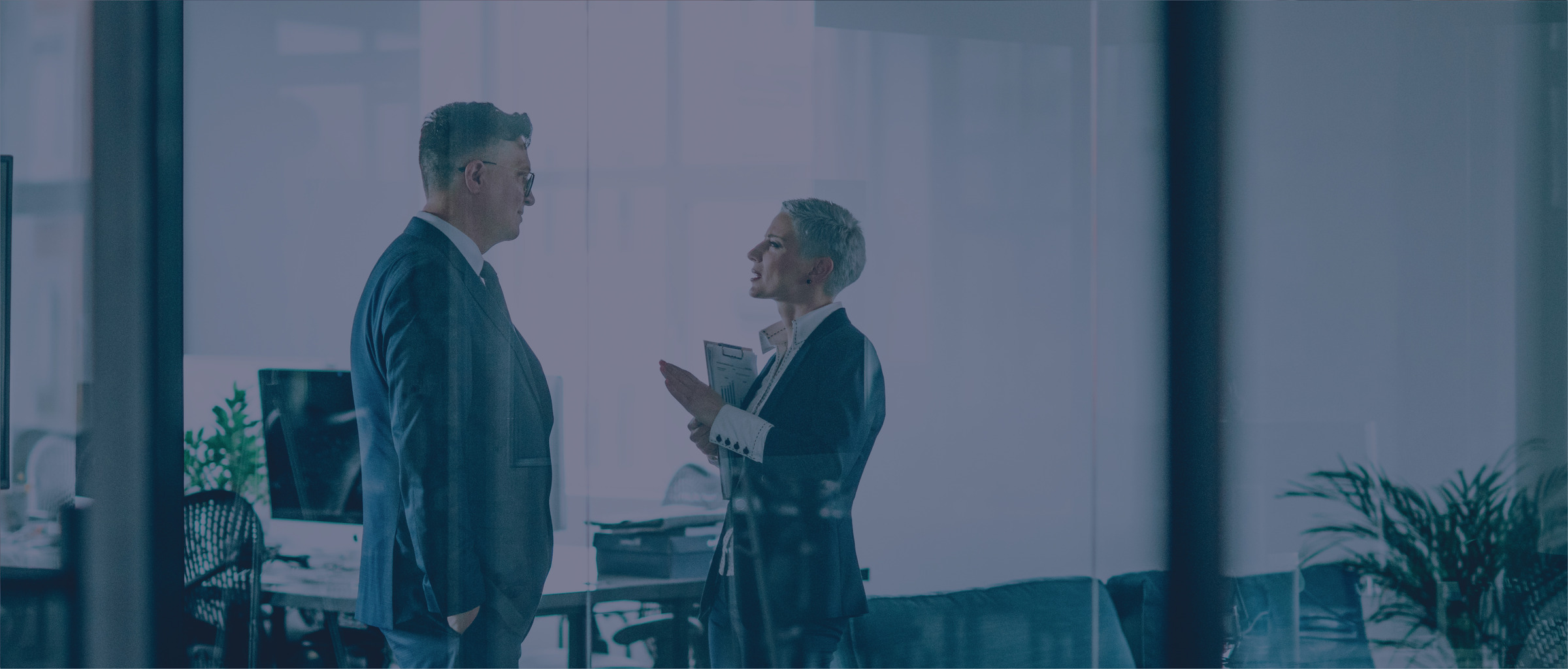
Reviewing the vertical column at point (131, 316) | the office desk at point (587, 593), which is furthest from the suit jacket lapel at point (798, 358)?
the vertical column at point (131, 316)

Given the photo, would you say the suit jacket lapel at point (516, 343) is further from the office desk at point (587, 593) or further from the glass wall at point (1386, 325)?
the glass wall at point (1386, 325)

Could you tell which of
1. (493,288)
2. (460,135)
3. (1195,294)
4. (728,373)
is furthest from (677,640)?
(1195,294)

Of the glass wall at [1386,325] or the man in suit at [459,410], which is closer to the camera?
the man in suit at [459,410]

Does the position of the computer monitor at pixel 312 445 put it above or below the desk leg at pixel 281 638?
above

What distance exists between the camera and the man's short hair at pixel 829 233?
227 cm

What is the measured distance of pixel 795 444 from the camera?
2.27m

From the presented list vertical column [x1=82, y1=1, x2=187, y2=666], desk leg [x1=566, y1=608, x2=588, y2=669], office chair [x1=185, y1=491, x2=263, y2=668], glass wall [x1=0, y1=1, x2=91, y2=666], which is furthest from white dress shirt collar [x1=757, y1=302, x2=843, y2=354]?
glass wall [x1=0, y1=1, x2=91, y2=666]

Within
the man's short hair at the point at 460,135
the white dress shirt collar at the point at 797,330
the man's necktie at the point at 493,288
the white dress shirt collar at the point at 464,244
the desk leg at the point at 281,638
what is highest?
the man's short hair at the point at 460,135

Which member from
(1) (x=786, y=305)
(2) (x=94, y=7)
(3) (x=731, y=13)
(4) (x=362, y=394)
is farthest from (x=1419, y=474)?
(2) (x=94, y=7)

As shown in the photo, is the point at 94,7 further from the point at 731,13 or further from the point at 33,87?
the point at 731,13

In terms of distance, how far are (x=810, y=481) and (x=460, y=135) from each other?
3.83 ft

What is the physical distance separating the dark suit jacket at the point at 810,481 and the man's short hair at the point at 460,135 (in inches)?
32.9

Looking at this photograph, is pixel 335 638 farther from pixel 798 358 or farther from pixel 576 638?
pixel 798 358

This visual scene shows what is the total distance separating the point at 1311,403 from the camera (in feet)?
7.84
